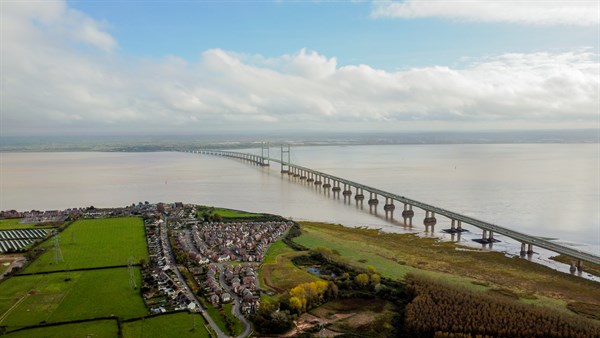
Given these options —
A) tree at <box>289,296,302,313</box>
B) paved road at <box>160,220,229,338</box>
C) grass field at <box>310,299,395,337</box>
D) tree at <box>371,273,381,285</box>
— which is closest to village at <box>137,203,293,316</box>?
paved road at <box>160,220,229,338</box>

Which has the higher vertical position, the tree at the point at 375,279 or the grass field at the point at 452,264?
the tree at the point at 375,279

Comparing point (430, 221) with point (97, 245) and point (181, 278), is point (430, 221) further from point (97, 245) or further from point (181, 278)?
point (97, 245)

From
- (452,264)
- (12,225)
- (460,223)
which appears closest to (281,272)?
(452,264)

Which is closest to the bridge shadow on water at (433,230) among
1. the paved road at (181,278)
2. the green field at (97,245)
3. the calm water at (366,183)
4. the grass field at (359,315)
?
the calm water at (366,183)

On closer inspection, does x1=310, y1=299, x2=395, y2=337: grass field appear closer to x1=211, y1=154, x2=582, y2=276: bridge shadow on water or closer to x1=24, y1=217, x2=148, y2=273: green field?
x1=24, y1=217, x2=148, y2=273: green field

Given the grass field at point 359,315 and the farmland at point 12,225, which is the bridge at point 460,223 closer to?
the grass field at point 359,315

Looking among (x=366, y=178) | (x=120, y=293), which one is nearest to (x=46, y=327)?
(x=120, y=293)

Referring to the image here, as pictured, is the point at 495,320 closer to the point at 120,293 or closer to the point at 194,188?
the point at 120,293
